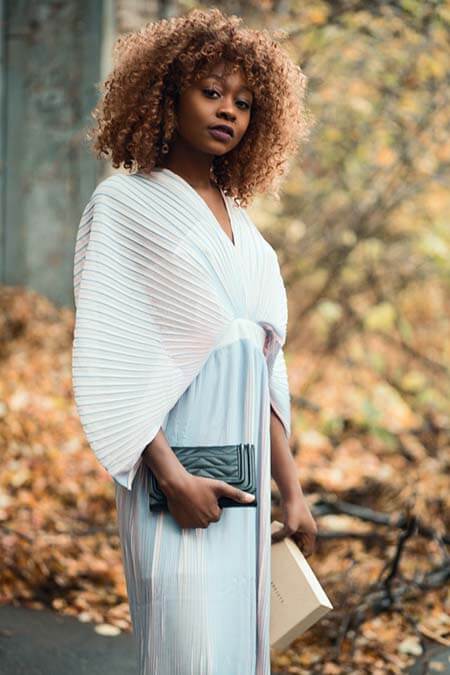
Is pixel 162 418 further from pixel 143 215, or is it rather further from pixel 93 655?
pixel 93 655

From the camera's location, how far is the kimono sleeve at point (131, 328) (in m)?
2.23

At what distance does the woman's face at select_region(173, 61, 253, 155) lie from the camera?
7.74 feet

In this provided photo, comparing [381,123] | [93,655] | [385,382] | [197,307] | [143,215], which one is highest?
[381,123]

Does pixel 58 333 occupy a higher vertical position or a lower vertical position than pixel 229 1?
lower

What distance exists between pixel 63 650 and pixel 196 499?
1801mm

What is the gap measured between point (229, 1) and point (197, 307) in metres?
5.02

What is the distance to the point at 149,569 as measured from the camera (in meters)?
2.23

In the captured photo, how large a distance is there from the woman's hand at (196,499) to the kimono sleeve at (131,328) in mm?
106

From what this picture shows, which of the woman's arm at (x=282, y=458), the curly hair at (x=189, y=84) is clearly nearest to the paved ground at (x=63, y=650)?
the woman's arm at (x=282, y=458)

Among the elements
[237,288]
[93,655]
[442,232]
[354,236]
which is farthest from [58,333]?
[237,288]

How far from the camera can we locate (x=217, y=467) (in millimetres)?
2244

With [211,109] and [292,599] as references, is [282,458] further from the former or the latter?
[211,109]

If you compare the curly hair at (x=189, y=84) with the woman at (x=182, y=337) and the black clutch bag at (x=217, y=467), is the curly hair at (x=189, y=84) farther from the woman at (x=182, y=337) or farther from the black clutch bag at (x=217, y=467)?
the black clutch bag at (x=217, y=467)

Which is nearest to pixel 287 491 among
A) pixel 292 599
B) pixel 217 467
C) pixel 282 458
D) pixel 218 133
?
pixel 282 458
